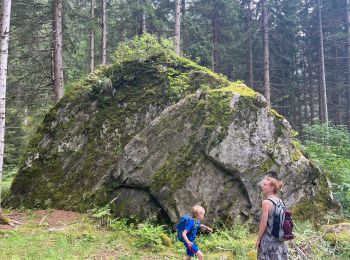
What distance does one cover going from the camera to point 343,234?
296 inches

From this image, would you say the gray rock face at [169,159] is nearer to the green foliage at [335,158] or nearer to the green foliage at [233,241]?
the green foliage at [233,241]

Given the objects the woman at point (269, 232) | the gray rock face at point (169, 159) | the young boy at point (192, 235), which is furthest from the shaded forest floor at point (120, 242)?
the woman at point (269, 232)

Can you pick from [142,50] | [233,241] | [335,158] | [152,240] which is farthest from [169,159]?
[335,158]

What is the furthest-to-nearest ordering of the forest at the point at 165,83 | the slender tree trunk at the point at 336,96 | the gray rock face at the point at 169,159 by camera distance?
1. the slender tree trunk at the point at 336,96
2. the gray rock face at the point at 169,159
3. the forest at the point at 165,83

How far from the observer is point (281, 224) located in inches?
189

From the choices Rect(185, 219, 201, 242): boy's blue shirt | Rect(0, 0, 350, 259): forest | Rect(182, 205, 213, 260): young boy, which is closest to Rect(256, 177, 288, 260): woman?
Rect(182, 205, 213, 260): young boy

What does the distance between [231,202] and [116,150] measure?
418cm

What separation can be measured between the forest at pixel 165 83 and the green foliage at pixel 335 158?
0.15 ft

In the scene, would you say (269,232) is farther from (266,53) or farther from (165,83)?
(266,53)

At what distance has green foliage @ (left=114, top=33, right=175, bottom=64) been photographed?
12.7 m

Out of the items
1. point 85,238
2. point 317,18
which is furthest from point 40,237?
point 317,18

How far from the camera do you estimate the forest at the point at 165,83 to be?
7488 mm

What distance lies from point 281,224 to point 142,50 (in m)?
9.54

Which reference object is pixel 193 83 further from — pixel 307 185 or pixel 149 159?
pixel 307 185
